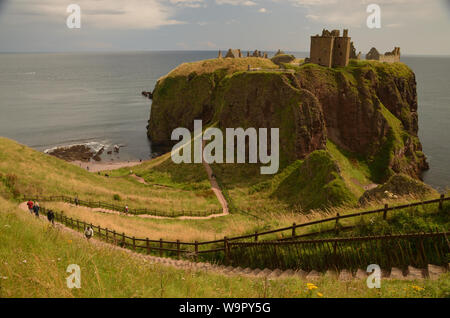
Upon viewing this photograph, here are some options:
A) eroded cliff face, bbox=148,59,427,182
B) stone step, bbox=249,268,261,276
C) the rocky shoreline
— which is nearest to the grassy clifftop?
eroded cliff face, bbox=148,59,427,182

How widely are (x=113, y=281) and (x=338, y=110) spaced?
62.0 m

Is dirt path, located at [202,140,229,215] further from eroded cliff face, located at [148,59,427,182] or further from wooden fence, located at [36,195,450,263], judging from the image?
wooden fence, located at [36,195,450,263]

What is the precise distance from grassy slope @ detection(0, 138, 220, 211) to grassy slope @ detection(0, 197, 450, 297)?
24.6 meters

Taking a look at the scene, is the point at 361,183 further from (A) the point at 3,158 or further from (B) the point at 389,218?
(A) the point at 3,158

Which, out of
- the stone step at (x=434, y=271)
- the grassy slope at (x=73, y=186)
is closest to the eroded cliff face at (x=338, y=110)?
the grassy slope at (x=73, y=186)

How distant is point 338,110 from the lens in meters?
62.9

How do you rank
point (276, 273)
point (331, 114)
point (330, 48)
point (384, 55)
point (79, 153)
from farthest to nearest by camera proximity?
1. point (79, 153)
2. point (384, 55)
3. point (331, 114)
4. point (330, 48)
5. point (276, 273)

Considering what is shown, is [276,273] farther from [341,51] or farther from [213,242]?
[341,51]

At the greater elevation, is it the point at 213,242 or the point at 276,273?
the point at 276,273

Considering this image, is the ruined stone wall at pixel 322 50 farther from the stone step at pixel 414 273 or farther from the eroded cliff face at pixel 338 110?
the stone step at pixel 414 273

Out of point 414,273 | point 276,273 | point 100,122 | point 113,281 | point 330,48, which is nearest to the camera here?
point 113,281

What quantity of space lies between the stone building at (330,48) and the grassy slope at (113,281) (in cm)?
6040

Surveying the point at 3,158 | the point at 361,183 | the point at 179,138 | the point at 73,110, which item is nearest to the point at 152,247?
the point at 3,158

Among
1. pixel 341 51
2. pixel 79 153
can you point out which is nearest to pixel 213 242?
pixel 341 51
